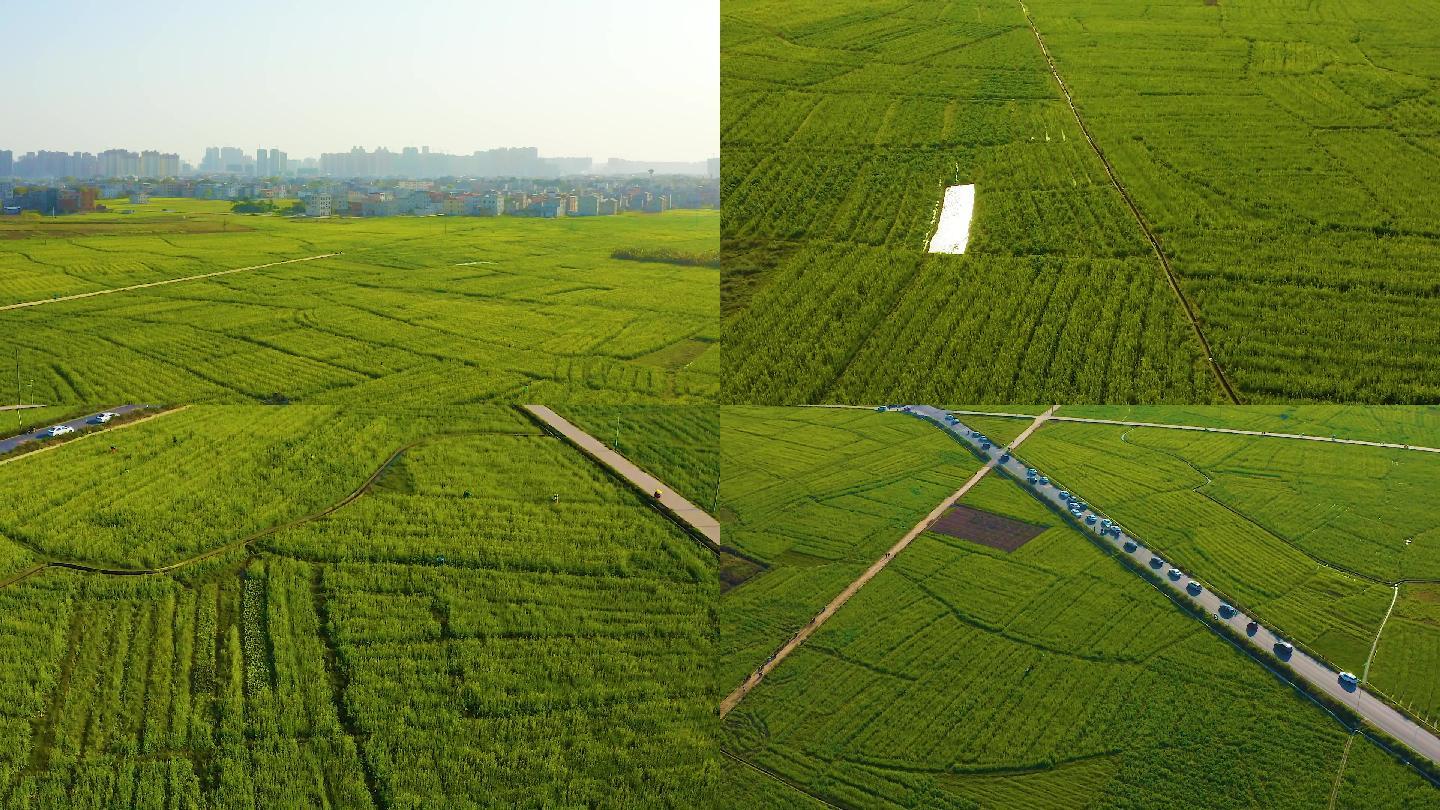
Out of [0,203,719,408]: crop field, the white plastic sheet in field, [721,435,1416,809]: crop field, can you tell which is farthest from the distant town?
[721,435,1416,809]: crop field

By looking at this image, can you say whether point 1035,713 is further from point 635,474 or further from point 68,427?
point 68,427

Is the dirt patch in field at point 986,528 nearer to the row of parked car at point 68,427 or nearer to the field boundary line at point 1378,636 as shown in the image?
the field boundary line at point 1378,636

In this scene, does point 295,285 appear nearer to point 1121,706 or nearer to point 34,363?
point 34,363

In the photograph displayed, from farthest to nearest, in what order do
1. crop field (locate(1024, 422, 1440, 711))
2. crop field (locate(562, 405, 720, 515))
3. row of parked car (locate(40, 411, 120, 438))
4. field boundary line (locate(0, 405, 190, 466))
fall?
row of parked car (locate(40, 411, 120, 438))
field boundary line (locate(0, 405, 190, 466))
crop field (locate(562, 405, 720, 515))
crop field (locate(1024, 422, 1440, 711))

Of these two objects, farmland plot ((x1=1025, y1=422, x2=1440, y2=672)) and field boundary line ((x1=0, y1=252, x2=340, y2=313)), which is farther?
field boundary line ((x1=0, y1=252, x2=340, y2=313))

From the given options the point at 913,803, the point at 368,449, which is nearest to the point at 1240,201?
the point at 913,803

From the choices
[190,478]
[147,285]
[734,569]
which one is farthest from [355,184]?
[734,569]

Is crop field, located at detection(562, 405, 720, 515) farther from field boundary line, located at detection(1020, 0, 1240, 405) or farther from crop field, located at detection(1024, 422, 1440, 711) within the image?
field boundary line, located at detection(1020, 0, 1240, 405)
